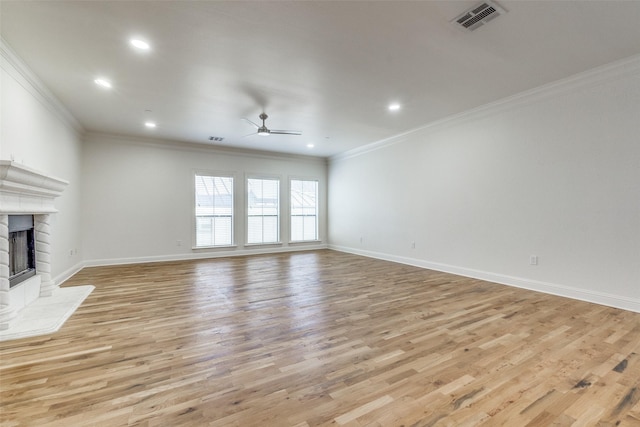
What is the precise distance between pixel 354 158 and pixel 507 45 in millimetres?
4924

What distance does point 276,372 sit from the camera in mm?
2021

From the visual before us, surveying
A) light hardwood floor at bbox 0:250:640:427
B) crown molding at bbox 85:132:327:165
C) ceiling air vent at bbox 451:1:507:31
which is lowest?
light hardwood floor at bbox 0:250:640:427

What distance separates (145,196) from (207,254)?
190cm

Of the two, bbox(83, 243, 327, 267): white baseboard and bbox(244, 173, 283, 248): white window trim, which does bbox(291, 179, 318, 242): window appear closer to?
bbox(83, 243, 327, 267): white baseboard

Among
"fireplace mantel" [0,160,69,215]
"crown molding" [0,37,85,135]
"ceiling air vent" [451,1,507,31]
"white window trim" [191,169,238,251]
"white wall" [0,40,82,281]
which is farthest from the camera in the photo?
"white window trim" [191,169,238,251]

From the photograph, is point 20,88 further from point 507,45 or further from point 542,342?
point 542,342

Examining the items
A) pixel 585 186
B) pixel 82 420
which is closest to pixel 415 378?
pixel 82 420

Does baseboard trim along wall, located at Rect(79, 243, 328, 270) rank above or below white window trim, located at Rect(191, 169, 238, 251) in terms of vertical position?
below

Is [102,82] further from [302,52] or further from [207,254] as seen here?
[207,254]

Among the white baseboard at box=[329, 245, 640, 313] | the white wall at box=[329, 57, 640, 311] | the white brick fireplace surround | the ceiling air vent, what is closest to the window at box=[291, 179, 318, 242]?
the white wall at box=[329, 57, 640, 311]

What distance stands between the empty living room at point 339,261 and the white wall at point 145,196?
0.05 m

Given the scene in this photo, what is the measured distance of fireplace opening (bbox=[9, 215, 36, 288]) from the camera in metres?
3.17

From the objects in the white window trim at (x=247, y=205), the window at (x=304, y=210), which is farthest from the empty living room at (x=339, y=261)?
the window at (x=304, y=210)

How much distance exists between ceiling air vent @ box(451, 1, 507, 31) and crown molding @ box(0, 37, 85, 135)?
14.2 feet
